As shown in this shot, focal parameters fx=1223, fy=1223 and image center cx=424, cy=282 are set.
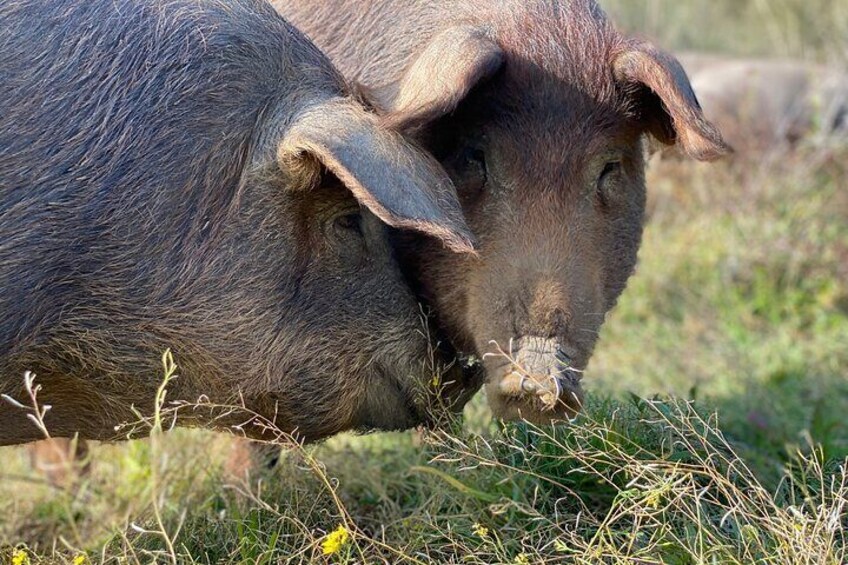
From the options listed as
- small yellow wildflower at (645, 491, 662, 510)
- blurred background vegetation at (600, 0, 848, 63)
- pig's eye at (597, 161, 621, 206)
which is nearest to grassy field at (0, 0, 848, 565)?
small yellow wildflower at (645, 491, 662, 510)

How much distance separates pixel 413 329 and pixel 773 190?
444 cm

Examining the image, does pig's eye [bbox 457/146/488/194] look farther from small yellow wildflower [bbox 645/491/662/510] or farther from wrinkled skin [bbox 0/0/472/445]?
small yellow wildflower [bbox 645/491/662/510]

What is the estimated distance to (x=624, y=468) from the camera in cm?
325

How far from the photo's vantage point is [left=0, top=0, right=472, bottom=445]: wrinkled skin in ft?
10.2

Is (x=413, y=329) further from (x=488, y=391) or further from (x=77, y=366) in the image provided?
(x=77, y=366)

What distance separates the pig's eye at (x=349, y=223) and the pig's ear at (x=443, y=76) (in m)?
0.30

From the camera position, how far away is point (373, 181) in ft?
9.93

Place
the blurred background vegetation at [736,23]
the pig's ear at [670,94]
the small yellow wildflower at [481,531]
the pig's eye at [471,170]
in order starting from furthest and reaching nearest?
1. the blurred background vegetation at [736,23]
2. the pig's eye at [471,170]
3. the pig's ear at [670,94]
4. the small yellow wildflower at [481,531]

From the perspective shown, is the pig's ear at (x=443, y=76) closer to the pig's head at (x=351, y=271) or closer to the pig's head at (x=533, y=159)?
the pig's head at (x=533, y=159)

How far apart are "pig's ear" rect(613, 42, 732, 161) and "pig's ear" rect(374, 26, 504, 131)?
0.39m

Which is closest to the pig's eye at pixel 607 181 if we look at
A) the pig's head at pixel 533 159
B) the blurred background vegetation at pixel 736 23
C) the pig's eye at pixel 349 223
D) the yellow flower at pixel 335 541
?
the pig's head at pixel 533 159

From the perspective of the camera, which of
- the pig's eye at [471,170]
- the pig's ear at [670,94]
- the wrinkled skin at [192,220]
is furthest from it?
the pig's eye at [471,170]

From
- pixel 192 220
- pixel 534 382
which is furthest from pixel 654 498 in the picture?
pixel 192 220

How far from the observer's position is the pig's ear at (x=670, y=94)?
3.44m
